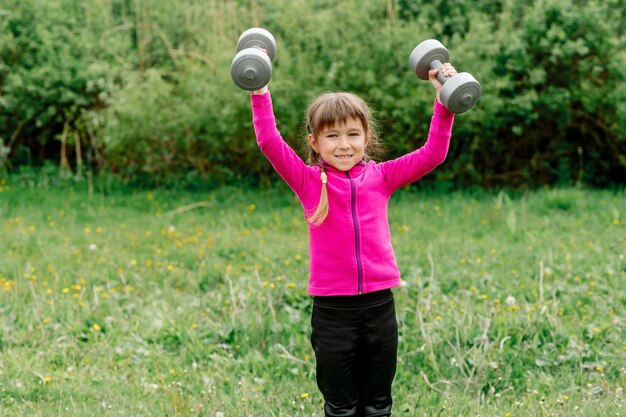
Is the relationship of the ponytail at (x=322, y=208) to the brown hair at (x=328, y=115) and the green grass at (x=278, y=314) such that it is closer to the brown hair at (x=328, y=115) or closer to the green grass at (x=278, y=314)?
the brown hair at (x=328, y=115)

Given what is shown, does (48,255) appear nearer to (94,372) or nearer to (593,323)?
(94,372)

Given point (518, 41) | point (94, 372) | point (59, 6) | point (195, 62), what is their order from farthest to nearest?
point (59, 6) < point (195, 62) < point (518, 41) < point (94, 372)

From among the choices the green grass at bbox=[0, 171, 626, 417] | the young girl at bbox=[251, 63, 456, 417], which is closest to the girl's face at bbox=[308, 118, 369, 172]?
the young girl at bbox=[251, 63, 456, 417]

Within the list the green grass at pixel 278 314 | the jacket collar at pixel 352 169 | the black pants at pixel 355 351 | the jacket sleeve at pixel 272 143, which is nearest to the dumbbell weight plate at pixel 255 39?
the jacket sleeve at pixel 272 143

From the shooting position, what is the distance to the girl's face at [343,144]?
2.83 metres

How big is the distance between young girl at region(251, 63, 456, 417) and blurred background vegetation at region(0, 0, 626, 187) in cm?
494

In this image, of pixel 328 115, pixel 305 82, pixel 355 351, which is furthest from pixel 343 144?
pixel 305 82

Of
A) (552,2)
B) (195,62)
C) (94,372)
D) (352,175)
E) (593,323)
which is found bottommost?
(94,372)

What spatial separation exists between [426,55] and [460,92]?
323mm

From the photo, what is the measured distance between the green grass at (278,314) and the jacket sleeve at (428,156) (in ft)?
3.80

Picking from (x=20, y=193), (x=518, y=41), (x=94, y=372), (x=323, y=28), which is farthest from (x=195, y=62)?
(x=94, y=372)

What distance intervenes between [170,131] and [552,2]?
185 inches

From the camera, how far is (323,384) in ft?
9.62

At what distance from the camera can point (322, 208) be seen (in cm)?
281
